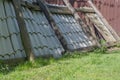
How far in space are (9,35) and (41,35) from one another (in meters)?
1.78

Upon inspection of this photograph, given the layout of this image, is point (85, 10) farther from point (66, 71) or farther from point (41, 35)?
point (66, 71)

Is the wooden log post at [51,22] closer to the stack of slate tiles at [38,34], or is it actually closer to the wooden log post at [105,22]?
the stack of slate tiles at [38,34]

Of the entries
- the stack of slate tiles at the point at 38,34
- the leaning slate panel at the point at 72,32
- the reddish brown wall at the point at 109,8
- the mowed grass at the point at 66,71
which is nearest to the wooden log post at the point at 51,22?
the stack of slate tiles at the point at 38,34

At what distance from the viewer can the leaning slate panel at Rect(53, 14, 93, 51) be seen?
1253cm

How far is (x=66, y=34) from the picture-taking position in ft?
41.4

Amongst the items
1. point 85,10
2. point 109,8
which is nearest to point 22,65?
point 85,10

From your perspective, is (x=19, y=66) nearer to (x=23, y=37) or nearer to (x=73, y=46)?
(x=23, y=37)

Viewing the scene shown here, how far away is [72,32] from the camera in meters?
13.1

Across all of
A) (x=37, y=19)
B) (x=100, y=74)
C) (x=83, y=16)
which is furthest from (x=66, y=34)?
(x=100, y=74)

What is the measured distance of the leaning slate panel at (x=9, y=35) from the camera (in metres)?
8.84

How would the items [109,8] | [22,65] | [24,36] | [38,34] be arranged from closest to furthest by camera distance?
[22,65], [24,36], [38,34], [109,8]

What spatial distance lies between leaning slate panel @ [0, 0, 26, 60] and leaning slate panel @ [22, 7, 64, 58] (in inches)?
27.2

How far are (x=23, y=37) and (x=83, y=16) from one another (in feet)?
21.0

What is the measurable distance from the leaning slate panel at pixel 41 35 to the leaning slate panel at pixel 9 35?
0.69 m
